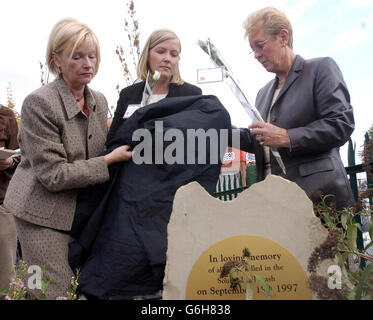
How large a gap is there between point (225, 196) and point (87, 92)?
3954 mm

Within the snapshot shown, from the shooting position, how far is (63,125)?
5.95 ft

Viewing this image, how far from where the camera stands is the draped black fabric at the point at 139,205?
1653 millimetres

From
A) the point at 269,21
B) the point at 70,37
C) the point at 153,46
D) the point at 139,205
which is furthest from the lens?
the point at 269,21

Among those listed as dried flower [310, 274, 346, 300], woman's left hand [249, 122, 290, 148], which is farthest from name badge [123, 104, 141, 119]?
dried flower [310, 274, 346, 300]

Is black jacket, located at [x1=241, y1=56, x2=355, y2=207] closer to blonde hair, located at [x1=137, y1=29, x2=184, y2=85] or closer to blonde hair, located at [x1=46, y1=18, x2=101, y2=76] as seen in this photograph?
blonde hair, located at [x1=137, y1=29, x2=184, y2=85]

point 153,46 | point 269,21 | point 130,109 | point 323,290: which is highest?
point 269,21

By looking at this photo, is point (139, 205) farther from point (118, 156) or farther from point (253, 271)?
point (253, 271)

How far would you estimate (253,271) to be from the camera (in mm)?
1389

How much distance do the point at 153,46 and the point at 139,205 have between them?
79 cm

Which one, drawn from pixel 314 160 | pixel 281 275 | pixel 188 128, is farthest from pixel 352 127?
pixel 281 275

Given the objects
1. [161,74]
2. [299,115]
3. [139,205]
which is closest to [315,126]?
[299,115]

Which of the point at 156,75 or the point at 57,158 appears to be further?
the point at 156,75

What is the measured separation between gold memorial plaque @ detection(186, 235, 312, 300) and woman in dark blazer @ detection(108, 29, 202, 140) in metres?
0.85

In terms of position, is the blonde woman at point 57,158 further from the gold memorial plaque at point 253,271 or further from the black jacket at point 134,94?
the gold memorial plaque at point 253,271
